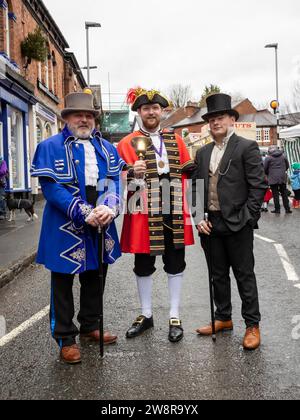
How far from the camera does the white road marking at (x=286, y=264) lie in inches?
239

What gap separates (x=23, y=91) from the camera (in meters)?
16.3

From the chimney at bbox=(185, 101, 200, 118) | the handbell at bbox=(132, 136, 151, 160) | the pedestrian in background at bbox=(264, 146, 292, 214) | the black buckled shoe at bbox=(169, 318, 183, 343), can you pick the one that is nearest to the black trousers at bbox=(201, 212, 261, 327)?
the black buckled shoe at bbox=(169, 318, 183, 343)

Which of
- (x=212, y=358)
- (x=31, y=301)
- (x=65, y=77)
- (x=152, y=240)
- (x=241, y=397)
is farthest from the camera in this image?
(x=65, y=77)

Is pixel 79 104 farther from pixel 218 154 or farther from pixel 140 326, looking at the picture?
pixel 140 326

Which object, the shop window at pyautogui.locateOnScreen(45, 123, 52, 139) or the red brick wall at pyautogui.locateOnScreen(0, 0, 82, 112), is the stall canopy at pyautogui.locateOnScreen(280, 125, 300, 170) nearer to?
the red brick wall at pyautogui.locateOnScreen(0, 0, 82, 112)

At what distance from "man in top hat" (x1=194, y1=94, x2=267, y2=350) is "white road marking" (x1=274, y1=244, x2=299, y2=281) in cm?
218

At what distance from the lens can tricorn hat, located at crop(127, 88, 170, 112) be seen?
407 cm

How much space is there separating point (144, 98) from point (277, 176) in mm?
10108

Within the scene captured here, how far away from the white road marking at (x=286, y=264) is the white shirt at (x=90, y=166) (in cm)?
333

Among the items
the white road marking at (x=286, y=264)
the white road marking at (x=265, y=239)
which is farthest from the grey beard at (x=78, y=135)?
the white road marking at (x=265, y=239)

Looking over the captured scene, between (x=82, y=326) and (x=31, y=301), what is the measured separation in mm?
1542

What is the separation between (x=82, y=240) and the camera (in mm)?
3691
